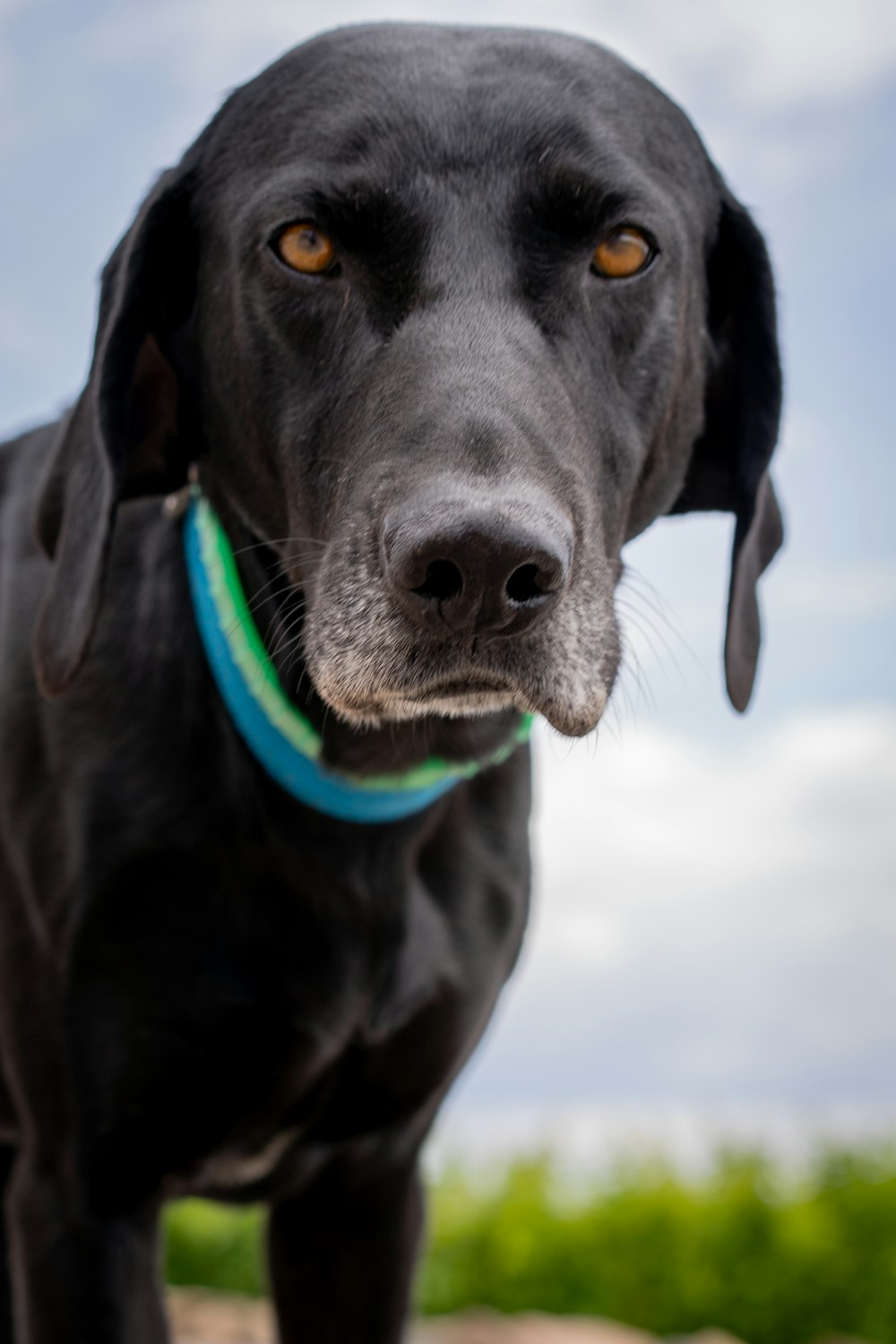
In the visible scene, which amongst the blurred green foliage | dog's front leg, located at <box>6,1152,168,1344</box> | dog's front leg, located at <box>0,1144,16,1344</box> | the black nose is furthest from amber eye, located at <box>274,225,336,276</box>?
the blurred green foliage

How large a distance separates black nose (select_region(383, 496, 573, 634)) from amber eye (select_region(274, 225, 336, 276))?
0.54 m

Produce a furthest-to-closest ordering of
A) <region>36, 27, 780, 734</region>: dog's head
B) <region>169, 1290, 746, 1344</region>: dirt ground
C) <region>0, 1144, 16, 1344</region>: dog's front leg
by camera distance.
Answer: <region>169, 1290, 746, 1344</region>: dirt ground, <region>0, 1144, 16, 1344</region>: dog's front leg, <region>36, 27, 780, 734</region>: dog's head

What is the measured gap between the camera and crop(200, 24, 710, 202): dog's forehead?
7.85 feet

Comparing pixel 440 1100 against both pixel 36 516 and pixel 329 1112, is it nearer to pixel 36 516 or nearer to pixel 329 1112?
pixel 329 1112

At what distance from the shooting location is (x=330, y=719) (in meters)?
2.69

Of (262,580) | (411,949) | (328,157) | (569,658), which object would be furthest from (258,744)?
(328,157)

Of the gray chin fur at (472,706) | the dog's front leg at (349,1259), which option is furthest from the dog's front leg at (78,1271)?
the gray chin fur at (472,706)

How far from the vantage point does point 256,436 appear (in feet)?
8.30

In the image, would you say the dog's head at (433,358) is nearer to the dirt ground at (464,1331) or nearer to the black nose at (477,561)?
the black nose at (477,561)

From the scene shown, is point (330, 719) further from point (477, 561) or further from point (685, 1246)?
point (685, 1246)

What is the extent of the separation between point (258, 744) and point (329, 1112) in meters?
0.64

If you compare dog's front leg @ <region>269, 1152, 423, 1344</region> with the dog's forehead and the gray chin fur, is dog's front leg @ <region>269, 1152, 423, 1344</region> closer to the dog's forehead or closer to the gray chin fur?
the gray chin fur

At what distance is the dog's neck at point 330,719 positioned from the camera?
2.62 m

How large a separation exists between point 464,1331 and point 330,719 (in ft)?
9.24
